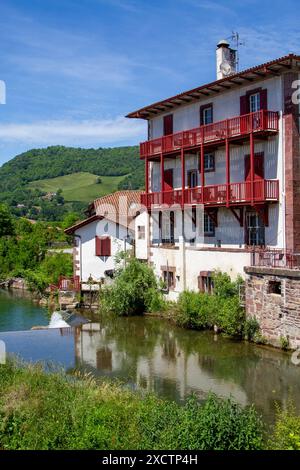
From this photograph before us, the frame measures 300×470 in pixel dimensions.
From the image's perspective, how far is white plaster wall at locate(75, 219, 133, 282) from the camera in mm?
35625

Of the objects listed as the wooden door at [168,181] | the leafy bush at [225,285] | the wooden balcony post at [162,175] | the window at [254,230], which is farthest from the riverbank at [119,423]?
the wooden door at [168,181]

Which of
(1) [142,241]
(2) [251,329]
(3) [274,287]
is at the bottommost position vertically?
(2) [251,329]

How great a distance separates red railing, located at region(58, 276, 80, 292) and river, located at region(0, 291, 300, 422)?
5434 mm

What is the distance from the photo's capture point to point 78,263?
3628 cm

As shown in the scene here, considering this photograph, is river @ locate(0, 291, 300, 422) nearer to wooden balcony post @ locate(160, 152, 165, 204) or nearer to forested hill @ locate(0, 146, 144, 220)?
wooden balcony post @ locate(160, 152, 165, 204)

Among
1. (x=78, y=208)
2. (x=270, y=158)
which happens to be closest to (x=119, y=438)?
(x=270, y=158)

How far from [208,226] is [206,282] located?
3.04 m

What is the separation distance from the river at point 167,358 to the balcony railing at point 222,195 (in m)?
6.48

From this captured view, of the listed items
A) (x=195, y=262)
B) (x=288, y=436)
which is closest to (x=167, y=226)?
(x=195, y=262)

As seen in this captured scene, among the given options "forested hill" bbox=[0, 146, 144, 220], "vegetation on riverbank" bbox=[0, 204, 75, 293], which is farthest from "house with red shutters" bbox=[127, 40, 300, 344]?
"forested hill" bbox=[0, 146, 144, 220]

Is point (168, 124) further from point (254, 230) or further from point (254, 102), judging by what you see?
point (254, 230)

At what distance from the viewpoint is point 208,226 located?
29.0m

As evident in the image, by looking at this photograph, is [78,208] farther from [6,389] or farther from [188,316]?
[6,389]
